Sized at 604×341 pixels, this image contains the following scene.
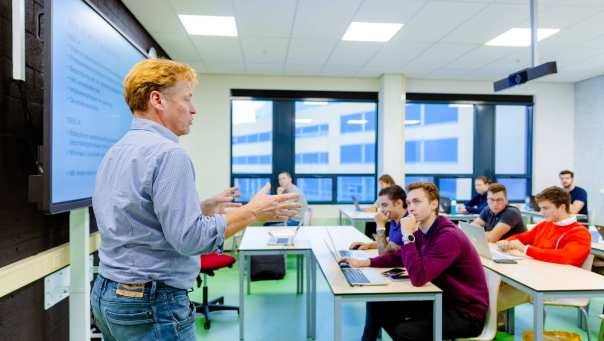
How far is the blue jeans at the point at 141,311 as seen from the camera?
989 millimetres

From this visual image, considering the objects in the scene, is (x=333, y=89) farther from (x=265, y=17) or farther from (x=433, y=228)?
(x=433, y=228)

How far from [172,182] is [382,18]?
343 cm

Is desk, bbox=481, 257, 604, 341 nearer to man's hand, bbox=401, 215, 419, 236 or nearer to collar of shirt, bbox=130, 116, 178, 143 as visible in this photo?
man's hand, bbox=401, 215, 419, 236

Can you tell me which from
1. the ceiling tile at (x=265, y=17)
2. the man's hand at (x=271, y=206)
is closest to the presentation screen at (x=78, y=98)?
the man's hand at (x=271, y=206)

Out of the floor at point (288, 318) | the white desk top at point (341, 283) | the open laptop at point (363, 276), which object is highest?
the open laptop at point (363, 276)

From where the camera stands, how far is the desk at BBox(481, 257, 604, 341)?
2018mm

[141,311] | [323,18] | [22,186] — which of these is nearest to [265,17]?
[323,18]

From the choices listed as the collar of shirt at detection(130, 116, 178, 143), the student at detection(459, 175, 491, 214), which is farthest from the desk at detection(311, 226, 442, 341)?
the student at detection(459, 175, 491, 214)

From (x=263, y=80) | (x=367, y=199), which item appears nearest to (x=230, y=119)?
(x=263, y=80)

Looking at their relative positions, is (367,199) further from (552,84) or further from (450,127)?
(552,84)

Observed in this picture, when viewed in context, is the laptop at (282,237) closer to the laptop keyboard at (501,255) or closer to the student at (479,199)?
the laptop keyboard at (501,255)

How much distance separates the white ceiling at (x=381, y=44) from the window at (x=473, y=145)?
1.76 feet

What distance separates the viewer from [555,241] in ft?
9.11

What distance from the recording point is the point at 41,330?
1939 millimetres
